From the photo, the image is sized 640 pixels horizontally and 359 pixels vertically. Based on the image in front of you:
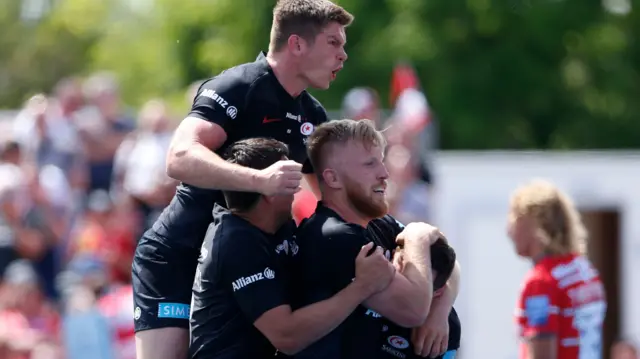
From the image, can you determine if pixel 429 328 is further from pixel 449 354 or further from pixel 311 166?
pixel 311 166

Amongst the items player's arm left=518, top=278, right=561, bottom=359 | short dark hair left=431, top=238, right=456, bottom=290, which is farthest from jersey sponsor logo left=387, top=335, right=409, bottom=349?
player's arm left=518, top=278, right=561, bottom=359

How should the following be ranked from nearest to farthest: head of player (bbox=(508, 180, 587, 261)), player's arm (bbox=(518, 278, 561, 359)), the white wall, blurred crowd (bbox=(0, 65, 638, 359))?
player's arm (bbox=(518, 278, 561, 359)) < head of player (bbox=(508, 180, 587, 261)) < blurred crowd (bbox=(0, 65, 638, 359)) < the white wall

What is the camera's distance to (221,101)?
5.37m

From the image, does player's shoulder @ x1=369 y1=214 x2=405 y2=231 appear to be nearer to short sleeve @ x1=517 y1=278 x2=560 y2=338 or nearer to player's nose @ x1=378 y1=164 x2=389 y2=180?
player's nose @ x1=378 y1=164 x2=389 y2=180

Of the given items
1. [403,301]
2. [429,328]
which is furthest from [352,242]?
[429,328]

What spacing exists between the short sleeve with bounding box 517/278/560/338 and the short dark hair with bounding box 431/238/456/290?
73.1 inches

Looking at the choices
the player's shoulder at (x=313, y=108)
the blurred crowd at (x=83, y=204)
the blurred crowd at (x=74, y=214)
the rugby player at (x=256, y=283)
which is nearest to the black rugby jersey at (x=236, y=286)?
the rugby player at (x=256, y=283)

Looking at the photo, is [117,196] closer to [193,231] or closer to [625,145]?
[193,231]

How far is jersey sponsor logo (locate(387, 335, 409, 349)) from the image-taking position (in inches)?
204

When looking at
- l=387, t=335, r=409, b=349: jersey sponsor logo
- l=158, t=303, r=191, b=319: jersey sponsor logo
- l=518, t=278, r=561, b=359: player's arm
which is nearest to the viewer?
l=387, t=335, r=409, b=349: jersey sponsor logo

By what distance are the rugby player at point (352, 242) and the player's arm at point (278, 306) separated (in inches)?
3.6

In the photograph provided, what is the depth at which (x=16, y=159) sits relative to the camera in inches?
487

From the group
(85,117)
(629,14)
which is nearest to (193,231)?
(85,117)

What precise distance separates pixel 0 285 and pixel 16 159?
132 cm
